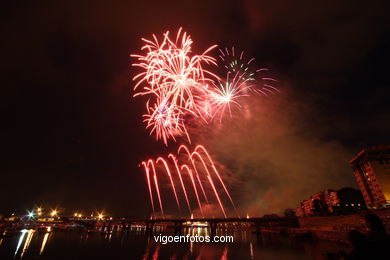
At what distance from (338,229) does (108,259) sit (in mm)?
54764

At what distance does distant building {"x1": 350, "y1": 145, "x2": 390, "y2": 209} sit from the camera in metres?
94.9

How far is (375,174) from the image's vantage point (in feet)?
326

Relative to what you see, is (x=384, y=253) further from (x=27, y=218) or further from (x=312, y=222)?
(x=27, y=218)

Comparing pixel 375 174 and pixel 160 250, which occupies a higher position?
pixel 375 174

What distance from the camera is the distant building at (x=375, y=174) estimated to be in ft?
311

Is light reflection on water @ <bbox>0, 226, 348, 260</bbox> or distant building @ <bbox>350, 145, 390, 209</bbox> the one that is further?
distant building @ <bbox>350, 145, 390, 209</bbox>

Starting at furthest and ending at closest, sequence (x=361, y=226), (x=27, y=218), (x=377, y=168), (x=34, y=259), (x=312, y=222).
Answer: (x=27, y=218) → (x=377, y=168) → (x=312, y=222) → (x=361, y=226) → (x=34, y=259)

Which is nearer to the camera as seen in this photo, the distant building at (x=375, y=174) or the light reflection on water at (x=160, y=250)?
the light reflection on water at (x=160, y=250)

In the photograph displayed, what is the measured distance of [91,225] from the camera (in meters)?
139

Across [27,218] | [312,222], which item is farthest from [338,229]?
[27,218]

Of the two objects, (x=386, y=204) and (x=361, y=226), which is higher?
(x=386, y=204)

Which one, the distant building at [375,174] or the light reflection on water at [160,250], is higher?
the distant building at [375,174]

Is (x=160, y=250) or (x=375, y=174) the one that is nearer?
(x=160, y=250)

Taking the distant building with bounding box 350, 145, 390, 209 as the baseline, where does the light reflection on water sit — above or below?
below
